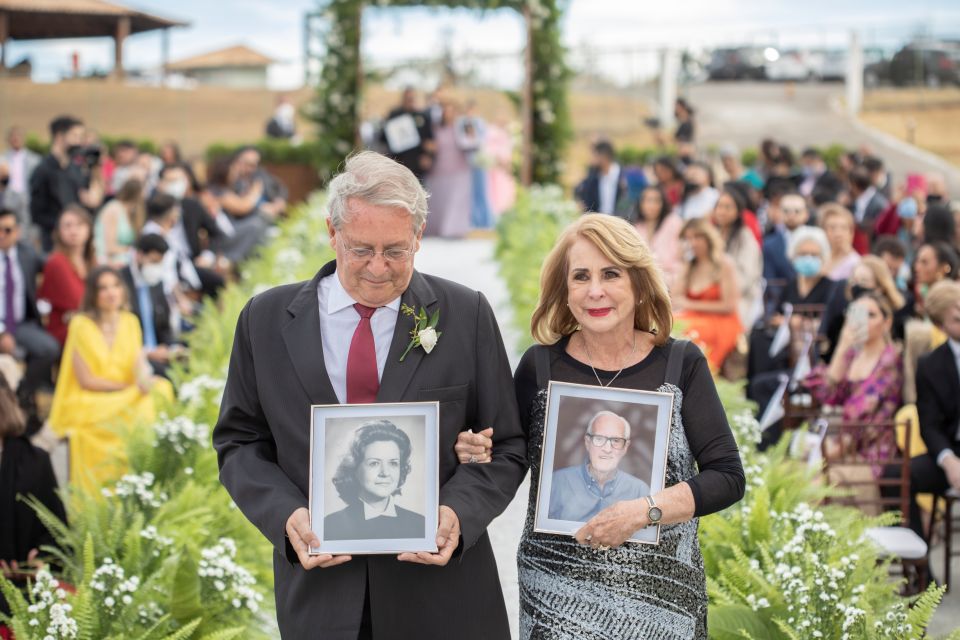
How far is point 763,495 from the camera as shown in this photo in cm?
515

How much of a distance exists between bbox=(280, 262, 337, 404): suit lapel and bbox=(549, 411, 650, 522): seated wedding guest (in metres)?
0.63

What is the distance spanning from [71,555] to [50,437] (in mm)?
2991

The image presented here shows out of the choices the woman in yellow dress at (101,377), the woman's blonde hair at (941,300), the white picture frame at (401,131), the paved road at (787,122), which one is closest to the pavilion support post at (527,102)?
the white picture frame at (401,131)

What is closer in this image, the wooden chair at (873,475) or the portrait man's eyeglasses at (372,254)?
the portrait man's eyeglasses at (372,254)

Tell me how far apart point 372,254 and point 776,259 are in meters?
8.86

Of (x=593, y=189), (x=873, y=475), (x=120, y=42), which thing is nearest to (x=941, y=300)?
(x=873, y=475)

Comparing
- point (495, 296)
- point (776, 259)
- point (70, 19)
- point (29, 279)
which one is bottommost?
point (495, 296)

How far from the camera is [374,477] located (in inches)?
114

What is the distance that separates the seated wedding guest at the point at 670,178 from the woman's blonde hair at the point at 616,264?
35.9 feet

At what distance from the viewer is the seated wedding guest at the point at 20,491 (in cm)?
530

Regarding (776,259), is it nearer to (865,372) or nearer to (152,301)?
(865,372)

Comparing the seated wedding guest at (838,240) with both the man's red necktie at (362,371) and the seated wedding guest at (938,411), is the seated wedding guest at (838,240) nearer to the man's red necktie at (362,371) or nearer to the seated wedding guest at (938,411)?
the seated wedding guest at (938,411)

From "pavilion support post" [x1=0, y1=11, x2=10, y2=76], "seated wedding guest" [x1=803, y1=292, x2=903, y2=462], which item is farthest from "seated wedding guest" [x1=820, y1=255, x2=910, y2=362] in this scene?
"pavilion support post" [x1=0, y1=11, x2=10, y2=76]

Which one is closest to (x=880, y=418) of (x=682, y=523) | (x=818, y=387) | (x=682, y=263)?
(x=818, y=387)
